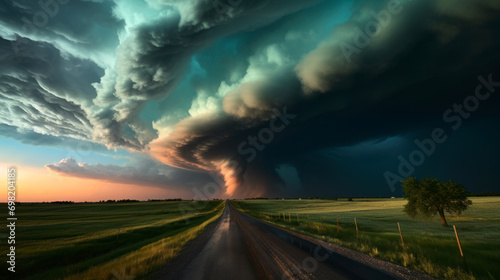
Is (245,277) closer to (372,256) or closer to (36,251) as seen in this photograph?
(372,256)

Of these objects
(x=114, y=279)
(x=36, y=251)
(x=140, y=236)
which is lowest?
(x=140, y=236)

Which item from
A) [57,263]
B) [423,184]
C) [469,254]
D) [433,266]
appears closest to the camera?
[433,266]

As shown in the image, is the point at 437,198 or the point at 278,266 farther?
the point at 437,198

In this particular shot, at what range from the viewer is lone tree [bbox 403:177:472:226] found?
1098 inches

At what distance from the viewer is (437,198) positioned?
2862cm

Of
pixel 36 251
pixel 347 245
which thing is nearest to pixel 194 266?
pixel 347 245

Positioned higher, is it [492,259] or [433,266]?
[433,266]

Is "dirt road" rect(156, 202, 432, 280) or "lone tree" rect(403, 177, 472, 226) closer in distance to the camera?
"dirt road" rect(156, 202, 432, 280)

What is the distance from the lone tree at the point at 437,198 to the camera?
1098 inches

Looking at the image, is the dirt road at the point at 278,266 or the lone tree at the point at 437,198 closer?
the dirt road at the point at 278,266

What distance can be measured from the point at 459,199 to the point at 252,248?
33486mm

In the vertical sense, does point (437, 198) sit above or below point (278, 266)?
below

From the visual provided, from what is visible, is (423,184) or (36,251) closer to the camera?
(36,251)

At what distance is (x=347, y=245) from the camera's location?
14219 mm
